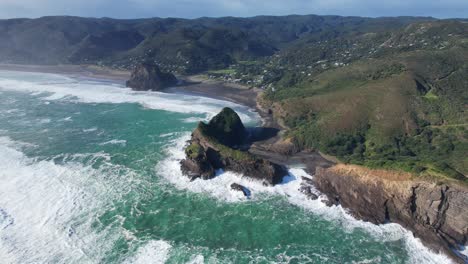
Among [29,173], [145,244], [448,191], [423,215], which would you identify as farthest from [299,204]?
[29,173]

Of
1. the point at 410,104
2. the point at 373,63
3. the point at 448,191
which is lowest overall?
the point at 448,191

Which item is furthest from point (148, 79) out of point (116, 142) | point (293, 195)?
point (293, 195)

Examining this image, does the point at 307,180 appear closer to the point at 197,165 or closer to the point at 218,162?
the point at 218,162

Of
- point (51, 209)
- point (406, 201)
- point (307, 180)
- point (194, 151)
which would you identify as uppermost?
point (194, 151)

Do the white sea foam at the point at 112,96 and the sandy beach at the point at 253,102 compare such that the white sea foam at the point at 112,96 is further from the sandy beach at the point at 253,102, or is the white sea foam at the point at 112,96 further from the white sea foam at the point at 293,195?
the white sea foam at the point at 293,195

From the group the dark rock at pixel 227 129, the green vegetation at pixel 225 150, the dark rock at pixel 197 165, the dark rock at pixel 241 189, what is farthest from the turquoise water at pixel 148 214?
the dark rock at pixel 227 129

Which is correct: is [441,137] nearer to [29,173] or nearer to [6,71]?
[29,173]

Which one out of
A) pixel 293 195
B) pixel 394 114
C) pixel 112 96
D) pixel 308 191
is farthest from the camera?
pixel 112 96
